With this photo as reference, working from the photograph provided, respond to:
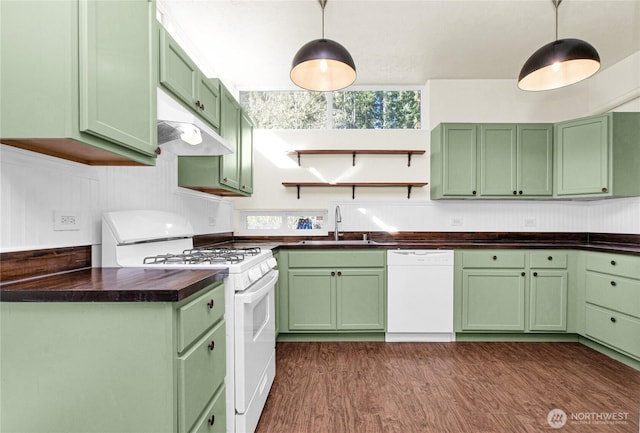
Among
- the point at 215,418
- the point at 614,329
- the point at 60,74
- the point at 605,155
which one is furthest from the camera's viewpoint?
the point at 605,155

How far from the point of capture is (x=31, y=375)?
3.28 feet

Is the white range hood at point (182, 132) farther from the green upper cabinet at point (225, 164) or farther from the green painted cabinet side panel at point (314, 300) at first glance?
the green painted cabinet side panel at point (314, 300)

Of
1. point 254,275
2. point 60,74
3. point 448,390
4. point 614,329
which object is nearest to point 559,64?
point 614,329

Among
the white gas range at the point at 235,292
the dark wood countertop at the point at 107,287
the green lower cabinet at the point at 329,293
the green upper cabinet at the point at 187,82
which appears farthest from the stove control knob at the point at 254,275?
the green lower cabinet at the point at 329,293

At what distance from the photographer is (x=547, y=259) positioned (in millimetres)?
2893

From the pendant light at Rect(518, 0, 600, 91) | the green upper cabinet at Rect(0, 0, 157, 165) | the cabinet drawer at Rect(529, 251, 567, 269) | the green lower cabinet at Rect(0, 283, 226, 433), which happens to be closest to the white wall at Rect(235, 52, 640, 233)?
the cabinet drawer at Rect(529, 251, 567, 269)

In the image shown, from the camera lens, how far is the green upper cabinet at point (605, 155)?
2.79 meters

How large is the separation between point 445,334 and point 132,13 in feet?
10.6

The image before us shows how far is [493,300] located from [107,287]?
3053 millimetres

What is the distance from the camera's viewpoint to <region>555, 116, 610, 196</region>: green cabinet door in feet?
9.29

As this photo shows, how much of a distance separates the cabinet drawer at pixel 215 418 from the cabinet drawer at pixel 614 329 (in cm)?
302

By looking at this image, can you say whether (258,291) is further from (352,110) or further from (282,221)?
(352,110)

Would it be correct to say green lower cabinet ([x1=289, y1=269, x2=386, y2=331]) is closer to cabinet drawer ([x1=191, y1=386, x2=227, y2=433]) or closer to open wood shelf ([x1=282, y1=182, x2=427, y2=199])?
open wood shelf ([x1=282, y1=182, x2=427, y2=199])

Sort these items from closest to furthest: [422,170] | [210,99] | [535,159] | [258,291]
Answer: [258,291]
[210,99]
[535,159]
[422,170]
